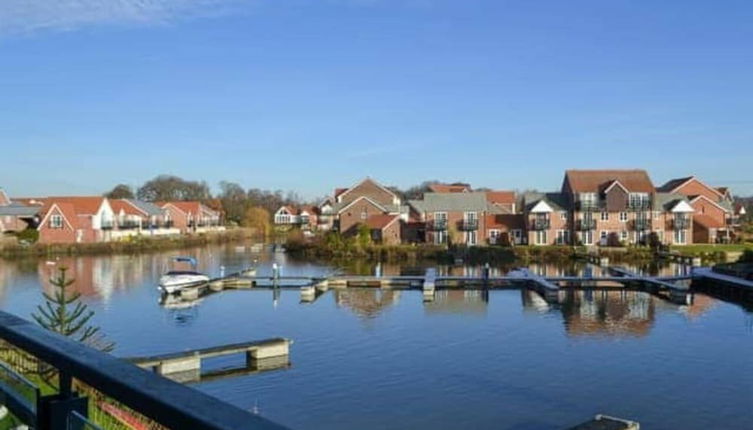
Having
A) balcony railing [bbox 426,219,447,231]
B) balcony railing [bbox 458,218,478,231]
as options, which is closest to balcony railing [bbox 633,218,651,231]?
balcony railing [bbox 458,218,478,231]

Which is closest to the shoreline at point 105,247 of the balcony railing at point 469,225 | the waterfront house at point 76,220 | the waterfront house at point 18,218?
the waterfront house at point 76,220

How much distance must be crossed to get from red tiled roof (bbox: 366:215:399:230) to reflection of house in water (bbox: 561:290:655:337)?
30.0 metres

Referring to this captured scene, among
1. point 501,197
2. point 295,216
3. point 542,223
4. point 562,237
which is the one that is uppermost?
point 501,197

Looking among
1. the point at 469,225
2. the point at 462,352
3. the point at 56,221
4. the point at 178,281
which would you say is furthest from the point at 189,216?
the point at 462,352

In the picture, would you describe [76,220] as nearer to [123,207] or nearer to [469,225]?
[123,207]

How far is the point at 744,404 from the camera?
54.7 ft

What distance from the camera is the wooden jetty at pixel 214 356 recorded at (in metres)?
19.0

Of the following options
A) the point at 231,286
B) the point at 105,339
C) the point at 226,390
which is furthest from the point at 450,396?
the point at 231,286

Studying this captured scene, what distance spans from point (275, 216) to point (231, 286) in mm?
73018

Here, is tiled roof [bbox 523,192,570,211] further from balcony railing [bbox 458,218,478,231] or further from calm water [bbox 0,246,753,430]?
calm water [bbox 0,246,753,430]

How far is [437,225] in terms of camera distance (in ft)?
216

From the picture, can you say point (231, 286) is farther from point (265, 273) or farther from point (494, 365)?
point (494, 365)

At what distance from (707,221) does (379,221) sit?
100 ft

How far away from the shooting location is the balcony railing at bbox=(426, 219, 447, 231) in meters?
65.6
